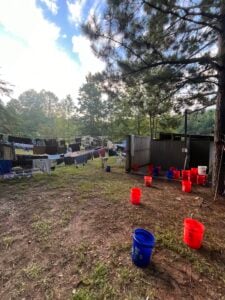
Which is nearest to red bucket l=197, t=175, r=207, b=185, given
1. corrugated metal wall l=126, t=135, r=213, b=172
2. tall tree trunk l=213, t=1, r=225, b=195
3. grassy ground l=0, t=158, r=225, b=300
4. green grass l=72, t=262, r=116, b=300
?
tall tree trunk l=213, t=1, r=225, b=195

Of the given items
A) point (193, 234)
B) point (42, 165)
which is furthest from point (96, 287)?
point (42, 165)

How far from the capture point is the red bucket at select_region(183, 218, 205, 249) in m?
3.00

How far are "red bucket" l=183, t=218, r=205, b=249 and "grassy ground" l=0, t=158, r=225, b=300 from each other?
0.35ft

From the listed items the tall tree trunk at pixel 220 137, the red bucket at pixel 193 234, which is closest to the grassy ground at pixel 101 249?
the red bucket at pixel 193 234

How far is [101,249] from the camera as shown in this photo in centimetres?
295

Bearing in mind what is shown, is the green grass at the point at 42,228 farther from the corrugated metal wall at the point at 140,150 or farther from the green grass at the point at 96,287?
the corrugated metal wall at the point at 140,150

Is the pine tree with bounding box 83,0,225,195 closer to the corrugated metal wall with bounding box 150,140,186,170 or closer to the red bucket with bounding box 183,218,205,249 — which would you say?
the red bucket with bounding box 183,218,205,249

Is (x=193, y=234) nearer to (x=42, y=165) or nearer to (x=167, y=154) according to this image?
(x=42, y=165)

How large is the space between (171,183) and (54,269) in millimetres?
5805

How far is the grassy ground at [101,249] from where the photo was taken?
221 cm

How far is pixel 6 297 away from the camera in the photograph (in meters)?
2.08

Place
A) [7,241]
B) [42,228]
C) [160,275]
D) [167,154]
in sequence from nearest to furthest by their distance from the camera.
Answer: [160,275]
[7,241]
[42,228]
[167,154]

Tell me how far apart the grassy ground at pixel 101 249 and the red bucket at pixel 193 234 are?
11 centimetres

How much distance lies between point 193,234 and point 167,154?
8.85m
